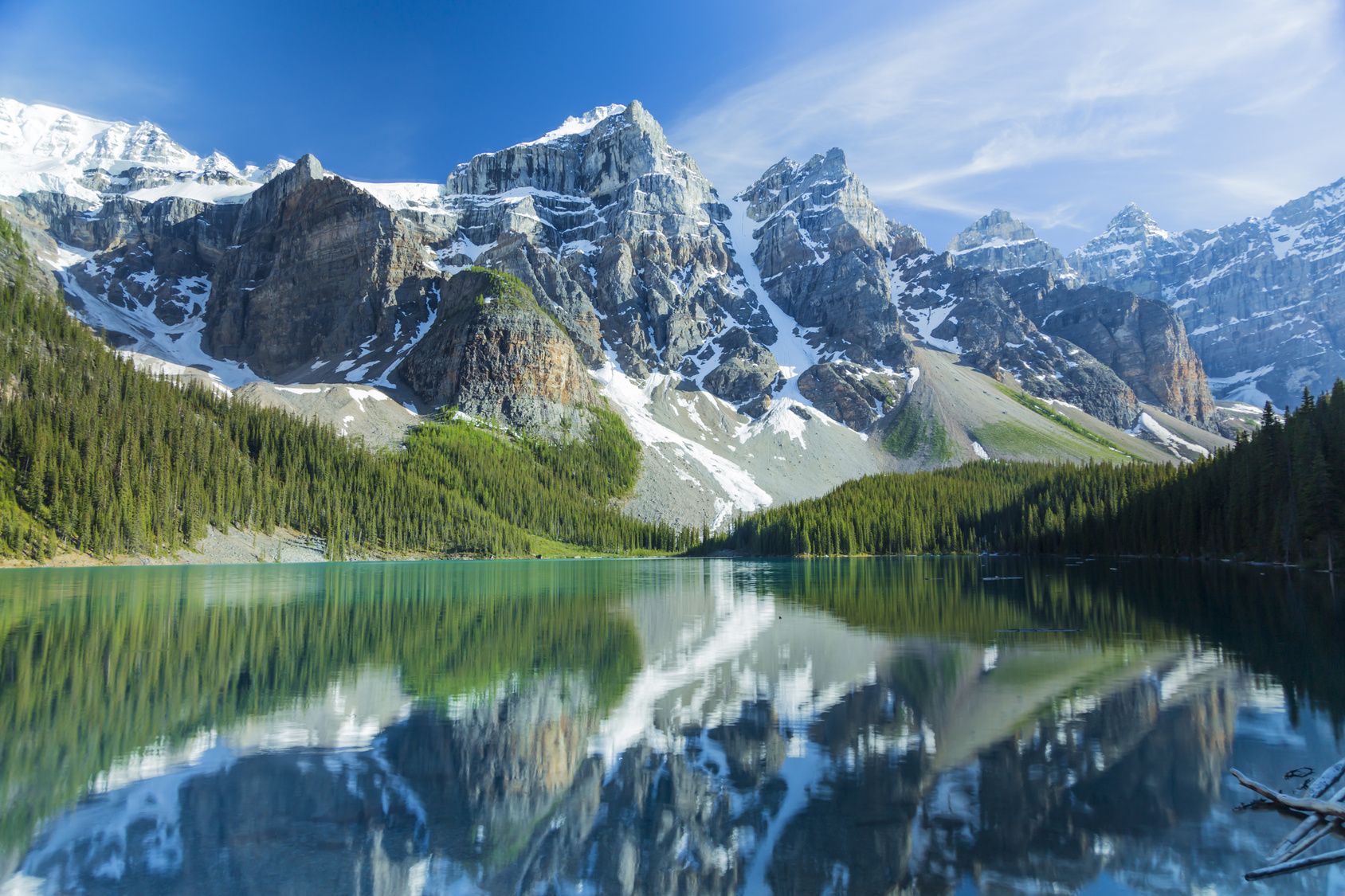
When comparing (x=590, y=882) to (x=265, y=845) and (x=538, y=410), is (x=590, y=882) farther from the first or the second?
(x=538, y=410)

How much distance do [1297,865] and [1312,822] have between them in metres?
1.27

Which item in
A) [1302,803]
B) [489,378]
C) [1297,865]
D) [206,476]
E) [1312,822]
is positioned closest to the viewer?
[1297,865]

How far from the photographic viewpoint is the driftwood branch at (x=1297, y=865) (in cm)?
869

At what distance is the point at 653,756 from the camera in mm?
13359

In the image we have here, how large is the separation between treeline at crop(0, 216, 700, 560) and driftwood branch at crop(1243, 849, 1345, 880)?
313ft

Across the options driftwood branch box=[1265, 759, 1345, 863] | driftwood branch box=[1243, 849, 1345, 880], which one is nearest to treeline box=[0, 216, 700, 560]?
driftwood branch box=[1243, 849, 1345, 880]

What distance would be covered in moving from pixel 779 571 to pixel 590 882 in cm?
7591

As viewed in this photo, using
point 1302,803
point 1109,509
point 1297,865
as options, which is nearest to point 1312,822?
point 1302,803

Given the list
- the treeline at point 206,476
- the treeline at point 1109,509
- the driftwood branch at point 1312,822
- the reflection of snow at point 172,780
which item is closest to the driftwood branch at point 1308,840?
the driftwood branch at point 1312,822

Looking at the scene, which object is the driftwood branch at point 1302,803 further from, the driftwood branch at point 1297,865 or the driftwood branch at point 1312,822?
the driftwood branch at point 1297,865

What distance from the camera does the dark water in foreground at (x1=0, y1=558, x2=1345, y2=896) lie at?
30.0 ft

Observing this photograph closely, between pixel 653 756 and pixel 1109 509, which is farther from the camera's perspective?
pixel 1109 509

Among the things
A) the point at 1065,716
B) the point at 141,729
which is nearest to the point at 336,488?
the point at 141,729

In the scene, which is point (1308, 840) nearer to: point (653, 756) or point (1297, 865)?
point (1297, 865)
